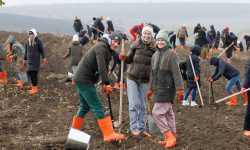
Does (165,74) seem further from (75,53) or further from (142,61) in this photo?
(75,53)

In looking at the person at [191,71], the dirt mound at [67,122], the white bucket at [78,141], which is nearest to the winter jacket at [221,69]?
the person at [191,71]

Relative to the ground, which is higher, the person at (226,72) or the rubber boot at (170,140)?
the person at (226,72)

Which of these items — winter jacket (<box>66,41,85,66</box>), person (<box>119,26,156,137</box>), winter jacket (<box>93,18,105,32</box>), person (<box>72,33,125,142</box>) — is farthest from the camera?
winter jacket (<box>93,18,105,32</box>)

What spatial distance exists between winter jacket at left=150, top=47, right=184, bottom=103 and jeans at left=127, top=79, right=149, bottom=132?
640 millimetres

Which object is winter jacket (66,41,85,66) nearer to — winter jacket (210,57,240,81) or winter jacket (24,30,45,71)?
winter jacket (24,30,45,71)

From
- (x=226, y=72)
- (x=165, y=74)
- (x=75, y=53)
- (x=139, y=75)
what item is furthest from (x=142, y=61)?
(x=75, y=53)

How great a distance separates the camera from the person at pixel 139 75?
7.07 m

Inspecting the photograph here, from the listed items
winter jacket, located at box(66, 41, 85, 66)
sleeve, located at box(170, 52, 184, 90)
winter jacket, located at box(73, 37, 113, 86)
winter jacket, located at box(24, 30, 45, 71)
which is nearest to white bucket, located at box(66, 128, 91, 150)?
winter jacket, located at box(73, 37, 113, 86)

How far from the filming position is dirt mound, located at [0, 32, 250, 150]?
681cm

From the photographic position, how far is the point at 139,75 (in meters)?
7.09

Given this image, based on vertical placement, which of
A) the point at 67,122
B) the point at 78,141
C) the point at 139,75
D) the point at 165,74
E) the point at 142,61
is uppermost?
Result: the point at 142,61

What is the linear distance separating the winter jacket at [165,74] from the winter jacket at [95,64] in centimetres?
80

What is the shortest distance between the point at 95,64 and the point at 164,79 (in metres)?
1.15

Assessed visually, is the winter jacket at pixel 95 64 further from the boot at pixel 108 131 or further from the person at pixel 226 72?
the person at pixel 226 72
